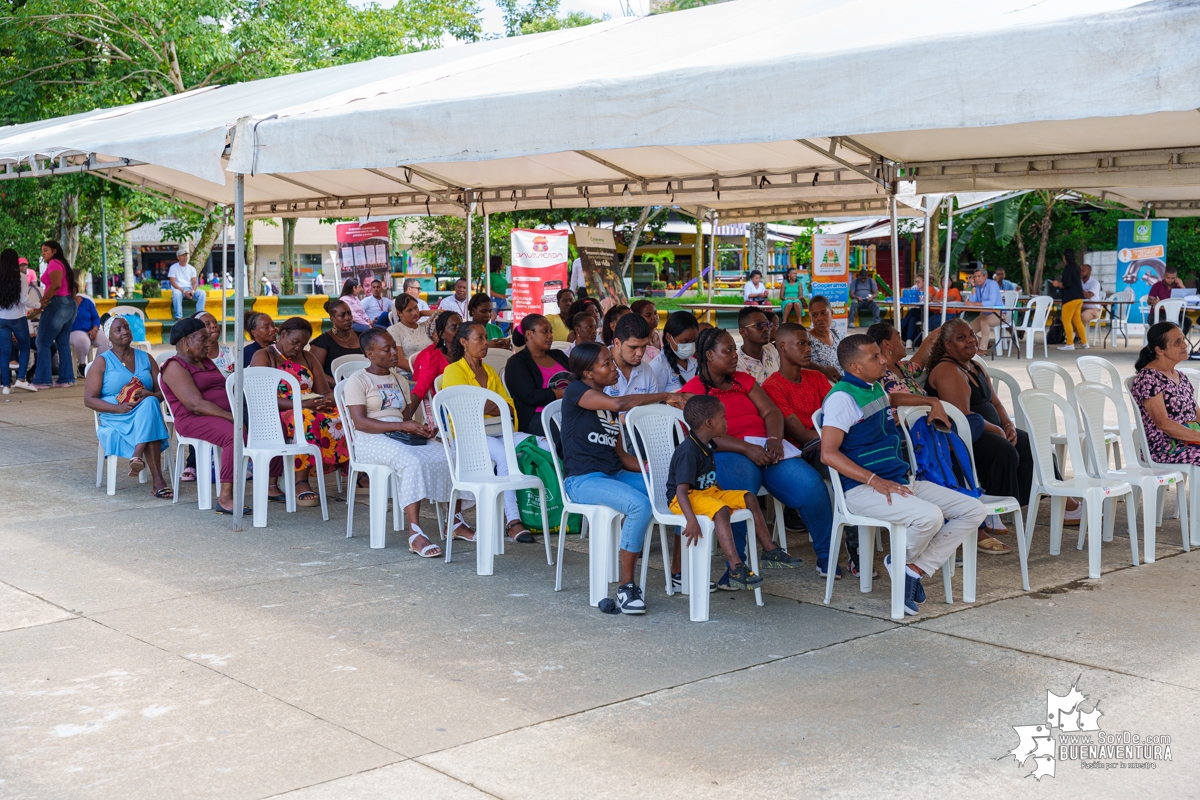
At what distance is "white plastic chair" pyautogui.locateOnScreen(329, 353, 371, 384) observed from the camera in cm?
822

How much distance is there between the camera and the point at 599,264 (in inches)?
607

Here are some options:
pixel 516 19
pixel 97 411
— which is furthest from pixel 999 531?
pixel 516 19

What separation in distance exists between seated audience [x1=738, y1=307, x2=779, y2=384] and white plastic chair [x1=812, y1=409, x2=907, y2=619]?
1.76 metres

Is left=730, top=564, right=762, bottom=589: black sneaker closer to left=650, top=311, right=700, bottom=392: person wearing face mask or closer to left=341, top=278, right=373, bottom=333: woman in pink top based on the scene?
left=650, top=311, right=700, bottom=392: person wearing face mask

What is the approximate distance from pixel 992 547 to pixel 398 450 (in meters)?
3.38

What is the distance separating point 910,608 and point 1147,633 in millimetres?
979

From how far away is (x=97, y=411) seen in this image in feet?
27.2

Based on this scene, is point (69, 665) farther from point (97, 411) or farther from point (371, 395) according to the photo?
point (97, 411)

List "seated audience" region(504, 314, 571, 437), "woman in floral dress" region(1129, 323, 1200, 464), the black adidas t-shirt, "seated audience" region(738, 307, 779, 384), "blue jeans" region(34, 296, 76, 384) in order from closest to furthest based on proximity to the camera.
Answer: the black adidas t-shirt < "woman in floral dress" region(1129, 323, 1200, 464) < "seated audience" region(504, 314, 571, 437) < "seated audience" region(738, 307, 779, 384) < "blue jeans" region(34, 296, 76, 384)

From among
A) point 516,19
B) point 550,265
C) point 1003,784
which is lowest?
point 1003,784

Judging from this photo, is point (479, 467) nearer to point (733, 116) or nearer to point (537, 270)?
point (733, 116)

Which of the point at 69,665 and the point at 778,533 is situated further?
the point at 778,533

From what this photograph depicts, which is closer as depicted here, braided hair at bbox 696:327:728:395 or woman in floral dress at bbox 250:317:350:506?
braided hair at bbox 696:327:728:395

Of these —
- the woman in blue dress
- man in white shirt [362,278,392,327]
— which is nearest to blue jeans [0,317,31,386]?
man in white shirt [362,278,392,327]
